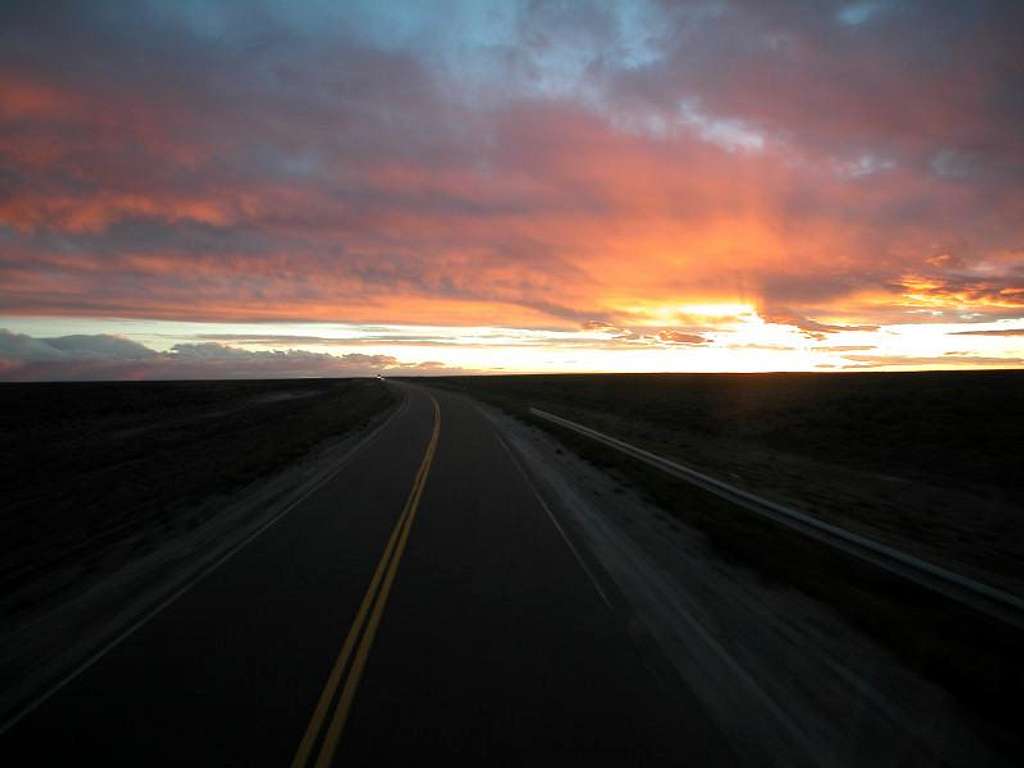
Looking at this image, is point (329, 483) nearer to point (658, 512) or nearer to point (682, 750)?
point (658, 512)

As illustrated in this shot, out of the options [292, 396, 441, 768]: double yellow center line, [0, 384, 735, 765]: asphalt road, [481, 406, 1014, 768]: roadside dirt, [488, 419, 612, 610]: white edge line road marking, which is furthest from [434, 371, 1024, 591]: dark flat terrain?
[292, 396, 441, 768]: double yellow center line

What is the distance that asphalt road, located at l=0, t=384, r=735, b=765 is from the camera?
4219 mm

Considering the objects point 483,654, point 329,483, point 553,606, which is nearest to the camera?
point 483,654

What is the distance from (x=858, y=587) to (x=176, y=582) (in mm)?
9927

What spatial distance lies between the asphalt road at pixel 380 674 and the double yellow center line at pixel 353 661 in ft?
0.07

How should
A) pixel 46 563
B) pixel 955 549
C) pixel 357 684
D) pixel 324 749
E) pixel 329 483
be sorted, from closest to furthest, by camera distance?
pixel 324 749 < pixel 357 684 < pixel 46 563 < pixel 955 549 < pixel 329 483

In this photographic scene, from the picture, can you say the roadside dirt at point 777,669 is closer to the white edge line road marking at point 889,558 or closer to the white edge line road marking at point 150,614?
the white edge line road marking at point 889,558

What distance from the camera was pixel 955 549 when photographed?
35.1 ft

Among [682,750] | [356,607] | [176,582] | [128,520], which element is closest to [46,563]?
[128,520]

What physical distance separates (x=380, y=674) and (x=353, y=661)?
0.39 meters

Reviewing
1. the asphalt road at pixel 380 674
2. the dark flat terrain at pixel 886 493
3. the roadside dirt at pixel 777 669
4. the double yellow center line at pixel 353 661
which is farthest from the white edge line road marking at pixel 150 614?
the dark flat terrain at pixel 886 493

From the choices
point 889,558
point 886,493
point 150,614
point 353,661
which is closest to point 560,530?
point 889,558

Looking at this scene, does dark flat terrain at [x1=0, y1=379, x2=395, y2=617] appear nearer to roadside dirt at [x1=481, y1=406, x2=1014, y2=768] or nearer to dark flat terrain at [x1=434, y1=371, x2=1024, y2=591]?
roadside dirt at [x1=481, y1=406, x2=1014, y2=768]

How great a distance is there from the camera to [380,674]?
511 centimetres
